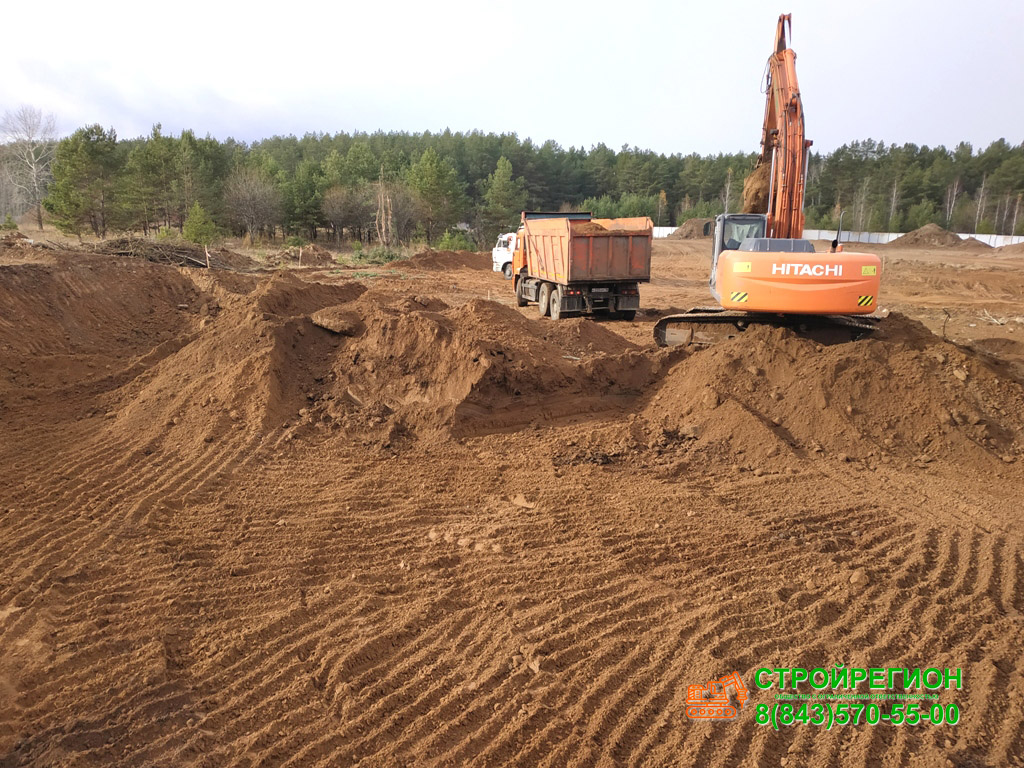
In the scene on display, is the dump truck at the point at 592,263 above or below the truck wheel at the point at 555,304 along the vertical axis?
above

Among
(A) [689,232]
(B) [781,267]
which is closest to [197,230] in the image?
(B) [781,267]

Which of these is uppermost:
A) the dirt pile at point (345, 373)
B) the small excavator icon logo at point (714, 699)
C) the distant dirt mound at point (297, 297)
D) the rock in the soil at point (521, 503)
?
the distant dirt mound at point (297, 297)

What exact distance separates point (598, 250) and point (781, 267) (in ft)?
26.2

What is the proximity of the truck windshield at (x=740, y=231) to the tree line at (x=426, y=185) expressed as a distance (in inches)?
1042

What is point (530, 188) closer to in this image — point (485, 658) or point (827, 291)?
point (827, 291)

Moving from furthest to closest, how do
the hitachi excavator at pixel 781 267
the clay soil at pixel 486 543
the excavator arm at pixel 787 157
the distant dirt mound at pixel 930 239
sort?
the distant dirt mound at pixel 930 239, the excavator arm at pixel 787 157, the hitachi excavator at pixel 781 267, the clay soil at pixel 486 543

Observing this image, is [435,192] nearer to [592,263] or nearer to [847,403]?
[592,263]

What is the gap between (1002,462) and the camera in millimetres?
6949

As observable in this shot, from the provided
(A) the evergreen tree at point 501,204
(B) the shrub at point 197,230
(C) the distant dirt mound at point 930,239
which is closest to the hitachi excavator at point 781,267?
(B) the shrub at point 197,230

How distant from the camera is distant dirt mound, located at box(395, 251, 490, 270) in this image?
33844mm

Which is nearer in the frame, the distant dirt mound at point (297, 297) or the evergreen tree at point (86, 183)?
the distant dirt mound at point (297, 297)

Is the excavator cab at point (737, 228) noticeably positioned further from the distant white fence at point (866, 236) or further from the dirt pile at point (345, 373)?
the distant white fence at point (866, 236)

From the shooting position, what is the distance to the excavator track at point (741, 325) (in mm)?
8984

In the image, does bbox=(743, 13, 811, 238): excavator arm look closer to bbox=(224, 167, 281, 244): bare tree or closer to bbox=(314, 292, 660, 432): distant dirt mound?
bbox=(314, 292, 660, 432): distant dirt mound
